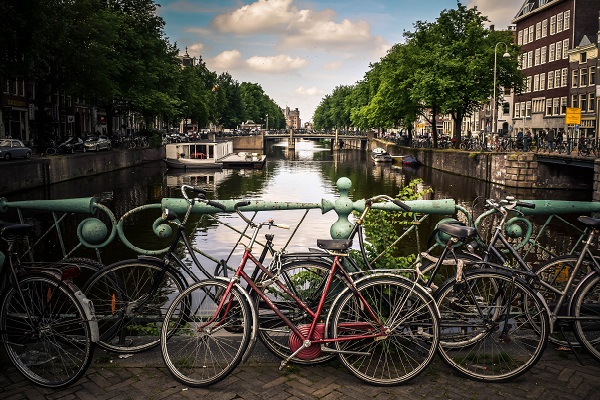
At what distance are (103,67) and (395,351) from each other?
38.2 metres

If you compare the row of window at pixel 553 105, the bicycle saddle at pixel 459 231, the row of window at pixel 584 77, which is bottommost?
the bicycle saddle at pixel 459 231

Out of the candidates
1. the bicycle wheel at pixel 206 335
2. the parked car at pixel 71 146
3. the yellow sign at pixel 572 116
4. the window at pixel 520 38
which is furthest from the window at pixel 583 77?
the bicycle wheel at pixel 206 335

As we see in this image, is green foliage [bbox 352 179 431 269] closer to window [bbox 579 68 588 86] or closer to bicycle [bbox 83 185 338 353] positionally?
bicycle [bbox 83 185 338 353]

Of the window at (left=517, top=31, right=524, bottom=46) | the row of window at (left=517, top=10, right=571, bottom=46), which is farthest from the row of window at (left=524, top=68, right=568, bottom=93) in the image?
the window at (left=517, top=31, right=524, bottom=46)

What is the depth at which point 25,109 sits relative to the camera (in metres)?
52.4

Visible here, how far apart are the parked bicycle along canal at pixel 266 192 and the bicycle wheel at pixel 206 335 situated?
7.89 m

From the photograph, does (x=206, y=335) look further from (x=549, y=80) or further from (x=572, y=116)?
(x=549, y=80)

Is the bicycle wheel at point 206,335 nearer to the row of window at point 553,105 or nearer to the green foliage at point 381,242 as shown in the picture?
the green foliage at point 381,242

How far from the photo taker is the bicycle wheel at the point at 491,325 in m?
4.48

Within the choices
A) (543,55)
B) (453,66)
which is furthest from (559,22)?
(453,66)

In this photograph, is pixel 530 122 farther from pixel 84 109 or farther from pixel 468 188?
pixel 84 109

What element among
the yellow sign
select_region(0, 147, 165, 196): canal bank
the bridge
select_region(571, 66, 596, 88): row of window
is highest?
select_region(571, 66, 596, 88): row of window

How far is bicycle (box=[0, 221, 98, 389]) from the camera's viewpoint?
435 cm

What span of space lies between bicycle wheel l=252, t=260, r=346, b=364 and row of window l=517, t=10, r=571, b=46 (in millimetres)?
63201
